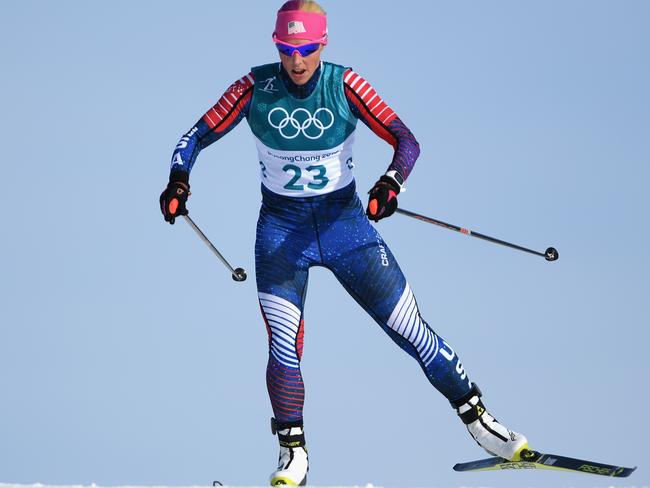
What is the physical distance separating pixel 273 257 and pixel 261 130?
90cm

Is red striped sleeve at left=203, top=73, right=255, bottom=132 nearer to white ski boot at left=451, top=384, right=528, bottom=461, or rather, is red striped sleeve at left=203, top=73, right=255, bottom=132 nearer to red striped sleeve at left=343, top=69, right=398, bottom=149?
red striped sleeve at left=343, top=69, right=398, bottom=149

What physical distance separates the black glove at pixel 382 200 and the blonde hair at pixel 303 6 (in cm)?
132

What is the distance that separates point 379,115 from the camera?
989 cm

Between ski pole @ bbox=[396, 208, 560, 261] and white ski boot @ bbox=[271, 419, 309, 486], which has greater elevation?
ski pole @ bbox=[396, 208, 560, 261]

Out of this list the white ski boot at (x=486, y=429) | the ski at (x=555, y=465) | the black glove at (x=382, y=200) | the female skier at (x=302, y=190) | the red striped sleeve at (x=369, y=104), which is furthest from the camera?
the white ski boot at (x=486, y=429)

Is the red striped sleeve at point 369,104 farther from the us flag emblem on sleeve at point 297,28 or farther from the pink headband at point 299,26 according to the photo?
the us flag emblem on sleeve at point 297,28

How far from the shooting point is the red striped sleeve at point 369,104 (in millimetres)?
9867

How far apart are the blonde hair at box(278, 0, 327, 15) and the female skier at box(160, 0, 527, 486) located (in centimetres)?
1

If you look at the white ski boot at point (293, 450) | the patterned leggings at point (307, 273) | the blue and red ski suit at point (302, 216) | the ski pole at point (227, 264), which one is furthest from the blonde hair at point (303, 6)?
the white ski boot at point (293, 450)

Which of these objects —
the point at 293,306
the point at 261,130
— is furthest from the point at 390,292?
the point at 261,130

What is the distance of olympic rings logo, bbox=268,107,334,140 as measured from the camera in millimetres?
9812

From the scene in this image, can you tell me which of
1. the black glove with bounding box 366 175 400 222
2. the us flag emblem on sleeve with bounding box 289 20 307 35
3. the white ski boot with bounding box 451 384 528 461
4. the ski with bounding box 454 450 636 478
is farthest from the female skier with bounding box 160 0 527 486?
the ski with bounding box 454 450 636 478

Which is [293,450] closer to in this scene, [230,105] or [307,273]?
[307,273]

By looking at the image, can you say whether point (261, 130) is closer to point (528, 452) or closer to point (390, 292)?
point (390, 292)
